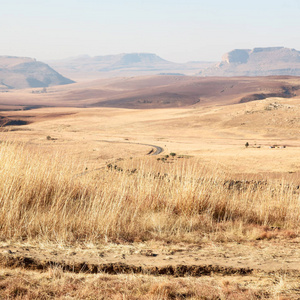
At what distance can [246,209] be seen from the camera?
8320 mm

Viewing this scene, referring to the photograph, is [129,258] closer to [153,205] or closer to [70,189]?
[153,205]

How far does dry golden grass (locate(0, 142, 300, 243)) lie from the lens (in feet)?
21.5

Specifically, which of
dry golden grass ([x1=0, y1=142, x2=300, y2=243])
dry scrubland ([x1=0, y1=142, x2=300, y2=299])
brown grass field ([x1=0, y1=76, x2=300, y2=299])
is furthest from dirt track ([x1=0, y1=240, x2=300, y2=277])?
dry golden grass ([x1=0, y1=142, x2=300, y2=243])

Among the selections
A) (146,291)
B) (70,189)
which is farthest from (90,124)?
(146,291)

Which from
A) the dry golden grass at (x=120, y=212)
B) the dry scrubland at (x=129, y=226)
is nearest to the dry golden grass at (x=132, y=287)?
the dry scrubland at (x=129, y=226)

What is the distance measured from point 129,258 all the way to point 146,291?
3.64 feet

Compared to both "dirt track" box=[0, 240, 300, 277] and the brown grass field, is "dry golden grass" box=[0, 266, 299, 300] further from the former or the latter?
"dirt track" box=[0, 240, 300, 277]

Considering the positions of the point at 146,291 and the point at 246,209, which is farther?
the point at 246,209

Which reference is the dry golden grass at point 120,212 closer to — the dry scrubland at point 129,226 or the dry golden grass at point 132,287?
the dry scrubland at point 129,226

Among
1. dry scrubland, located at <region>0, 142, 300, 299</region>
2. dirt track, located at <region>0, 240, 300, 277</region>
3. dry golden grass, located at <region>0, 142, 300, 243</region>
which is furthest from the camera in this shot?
dry golden grass, located at <region>0, 142, 300, 243</region>

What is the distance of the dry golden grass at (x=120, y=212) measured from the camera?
6.54 m

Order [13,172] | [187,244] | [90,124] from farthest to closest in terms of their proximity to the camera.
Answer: [90,124]
[13,172]
[187,244]

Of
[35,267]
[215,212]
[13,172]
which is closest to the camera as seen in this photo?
[35,267]

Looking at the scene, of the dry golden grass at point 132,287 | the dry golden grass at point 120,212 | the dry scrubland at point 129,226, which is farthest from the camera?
the dry golden grass at point 120,212
